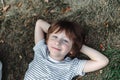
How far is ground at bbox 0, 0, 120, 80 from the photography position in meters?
4.37

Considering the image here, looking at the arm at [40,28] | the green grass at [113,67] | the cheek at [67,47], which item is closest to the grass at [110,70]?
the green grass at [113,67]

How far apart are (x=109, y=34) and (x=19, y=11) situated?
125 cm

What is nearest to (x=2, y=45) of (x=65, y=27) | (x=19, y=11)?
(x=19, y=11)

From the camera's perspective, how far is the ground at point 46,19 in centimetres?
437

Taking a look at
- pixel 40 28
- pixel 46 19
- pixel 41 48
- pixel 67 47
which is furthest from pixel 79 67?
pixel 46 19

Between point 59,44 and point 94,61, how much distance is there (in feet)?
1.63

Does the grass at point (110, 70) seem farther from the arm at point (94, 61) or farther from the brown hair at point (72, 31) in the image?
the brown hair at point (72, 31)

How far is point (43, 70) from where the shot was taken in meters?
4.07

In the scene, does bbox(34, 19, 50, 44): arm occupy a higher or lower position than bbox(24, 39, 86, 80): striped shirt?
higher

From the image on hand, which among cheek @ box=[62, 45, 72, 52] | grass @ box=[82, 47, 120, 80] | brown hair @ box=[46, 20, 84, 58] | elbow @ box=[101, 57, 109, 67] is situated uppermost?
brown hair @ box=[46, 20, 84, 58]

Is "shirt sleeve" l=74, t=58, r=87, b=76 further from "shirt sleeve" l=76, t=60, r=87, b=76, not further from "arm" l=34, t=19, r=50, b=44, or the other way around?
"arm" l=34, t=19, r=50, b=44

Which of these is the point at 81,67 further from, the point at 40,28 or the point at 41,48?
the point at 40,28

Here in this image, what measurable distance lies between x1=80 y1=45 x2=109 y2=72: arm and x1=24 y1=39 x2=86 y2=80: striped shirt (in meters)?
0.07

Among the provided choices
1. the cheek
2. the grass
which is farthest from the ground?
the cheek
